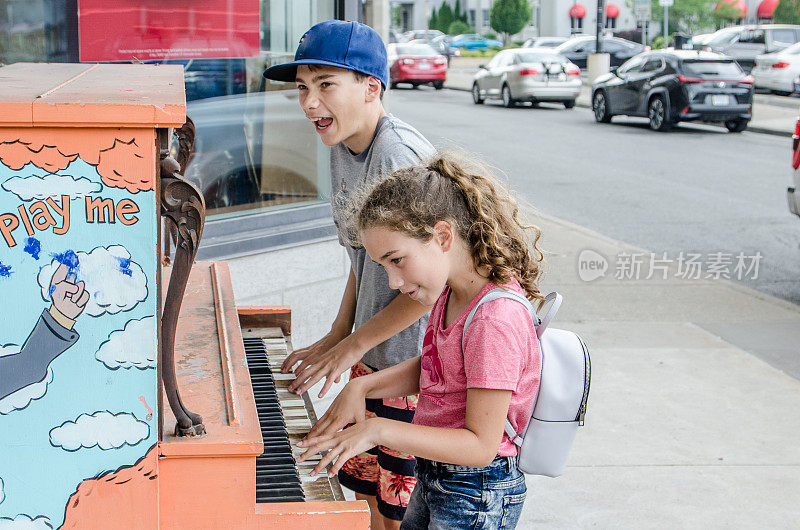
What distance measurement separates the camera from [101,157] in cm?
149

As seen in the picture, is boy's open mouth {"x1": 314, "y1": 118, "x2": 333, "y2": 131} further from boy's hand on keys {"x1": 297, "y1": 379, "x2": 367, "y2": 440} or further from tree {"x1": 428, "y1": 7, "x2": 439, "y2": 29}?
tree {"x1": 428, "y1": 7, "x2": 439, "y2": 29}

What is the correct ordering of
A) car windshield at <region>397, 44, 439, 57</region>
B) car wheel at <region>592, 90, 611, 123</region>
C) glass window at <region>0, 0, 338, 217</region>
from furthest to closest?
1. car windshield at <region>397, 44, 439, 57</region>
2. car wheel at <region>592, 90, 611, 123</region>
3. glass window at <region>0, 0, 338, 217</region>

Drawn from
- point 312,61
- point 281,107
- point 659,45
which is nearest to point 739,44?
point 659,45

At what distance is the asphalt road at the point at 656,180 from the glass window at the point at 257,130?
0.85m

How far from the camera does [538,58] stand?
23219 mm

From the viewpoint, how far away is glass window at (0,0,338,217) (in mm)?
4984

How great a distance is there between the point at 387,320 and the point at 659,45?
40281 mm

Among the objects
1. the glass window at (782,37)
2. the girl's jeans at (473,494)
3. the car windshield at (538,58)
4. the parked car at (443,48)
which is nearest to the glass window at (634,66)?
the car windshield at (538,58)

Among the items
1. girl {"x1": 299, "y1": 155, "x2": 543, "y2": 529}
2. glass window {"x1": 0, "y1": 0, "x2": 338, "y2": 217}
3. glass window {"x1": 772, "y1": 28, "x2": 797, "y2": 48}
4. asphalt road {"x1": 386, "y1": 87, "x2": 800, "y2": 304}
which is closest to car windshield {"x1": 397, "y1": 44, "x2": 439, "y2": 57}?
asphalt road {"x1": 386, "y1": 87, "x2": 800, "y2": 304}

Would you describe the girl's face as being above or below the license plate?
below

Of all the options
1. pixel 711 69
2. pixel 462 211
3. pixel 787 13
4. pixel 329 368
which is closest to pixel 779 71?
pixel 711 69

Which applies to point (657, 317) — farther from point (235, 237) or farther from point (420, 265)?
point (420, 265)

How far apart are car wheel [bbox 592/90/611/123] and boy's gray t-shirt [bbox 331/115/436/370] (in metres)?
17.8

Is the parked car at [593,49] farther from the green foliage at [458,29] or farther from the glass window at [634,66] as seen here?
the green foliage at [458,29]
